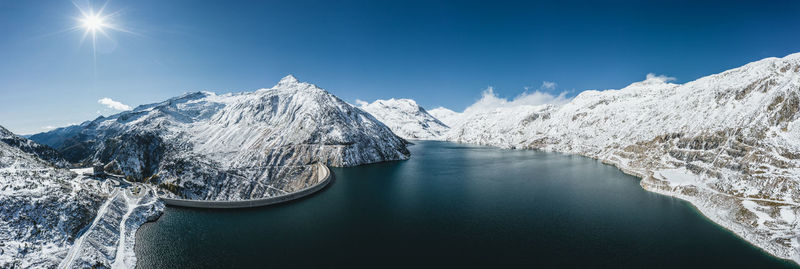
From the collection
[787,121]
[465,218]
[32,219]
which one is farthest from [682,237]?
[32,219]

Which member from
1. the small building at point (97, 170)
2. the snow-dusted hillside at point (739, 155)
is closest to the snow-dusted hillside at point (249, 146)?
the small building at point (97, 170)

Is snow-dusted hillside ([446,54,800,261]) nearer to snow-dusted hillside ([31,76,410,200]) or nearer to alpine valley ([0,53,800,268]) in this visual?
alpine valley ([0,53,800,268])

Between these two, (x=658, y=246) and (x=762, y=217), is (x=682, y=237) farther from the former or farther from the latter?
(x=762, y=217)

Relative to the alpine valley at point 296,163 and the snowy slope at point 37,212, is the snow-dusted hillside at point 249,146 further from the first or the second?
the snowy slope at point 37,212

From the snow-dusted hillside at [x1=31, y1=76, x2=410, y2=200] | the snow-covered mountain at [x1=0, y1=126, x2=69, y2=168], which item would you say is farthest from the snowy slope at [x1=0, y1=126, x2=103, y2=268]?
the snow-covered mountain at [x1=0, y1=126, x2=69, y2=168]

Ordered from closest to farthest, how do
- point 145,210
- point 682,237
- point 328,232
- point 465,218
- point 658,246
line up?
point 658,246
point 682,237
point 328,232
point 465,218
point 145,210

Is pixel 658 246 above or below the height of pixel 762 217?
below
